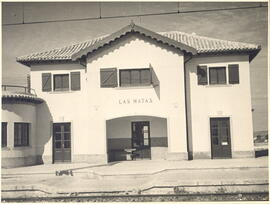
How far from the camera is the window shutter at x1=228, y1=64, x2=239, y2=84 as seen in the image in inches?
603

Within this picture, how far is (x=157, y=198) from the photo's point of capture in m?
9.19

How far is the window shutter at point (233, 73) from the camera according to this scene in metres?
15.3

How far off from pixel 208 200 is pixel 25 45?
1148 centimetres

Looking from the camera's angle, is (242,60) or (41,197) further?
(242,60)

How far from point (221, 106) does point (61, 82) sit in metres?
9.21

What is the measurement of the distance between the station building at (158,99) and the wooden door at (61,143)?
0.21 ft

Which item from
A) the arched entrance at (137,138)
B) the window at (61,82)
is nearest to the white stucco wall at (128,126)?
the arched entrance at (137,138)

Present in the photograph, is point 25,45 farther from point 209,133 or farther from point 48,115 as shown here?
point 209,133

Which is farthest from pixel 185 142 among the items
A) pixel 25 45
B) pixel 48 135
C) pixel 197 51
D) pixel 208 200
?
pixel 25 45

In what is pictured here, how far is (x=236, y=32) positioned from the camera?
47.1 ft

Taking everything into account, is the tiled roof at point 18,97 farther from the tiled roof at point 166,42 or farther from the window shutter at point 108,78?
the window shutter at point 108,78

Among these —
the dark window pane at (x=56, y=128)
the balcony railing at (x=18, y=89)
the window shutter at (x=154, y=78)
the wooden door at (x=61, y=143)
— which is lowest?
the wooden door at (x=61, y=143)

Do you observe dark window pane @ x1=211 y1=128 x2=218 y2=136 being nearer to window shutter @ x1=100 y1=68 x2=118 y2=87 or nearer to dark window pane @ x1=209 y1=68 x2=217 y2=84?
dark window pane @ x1=209 y1=68 x2=217 y2=84

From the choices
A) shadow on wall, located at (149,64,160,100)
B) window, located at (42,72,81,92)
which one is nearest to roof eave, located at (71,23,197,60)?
window, located at (42,72,81,92)
